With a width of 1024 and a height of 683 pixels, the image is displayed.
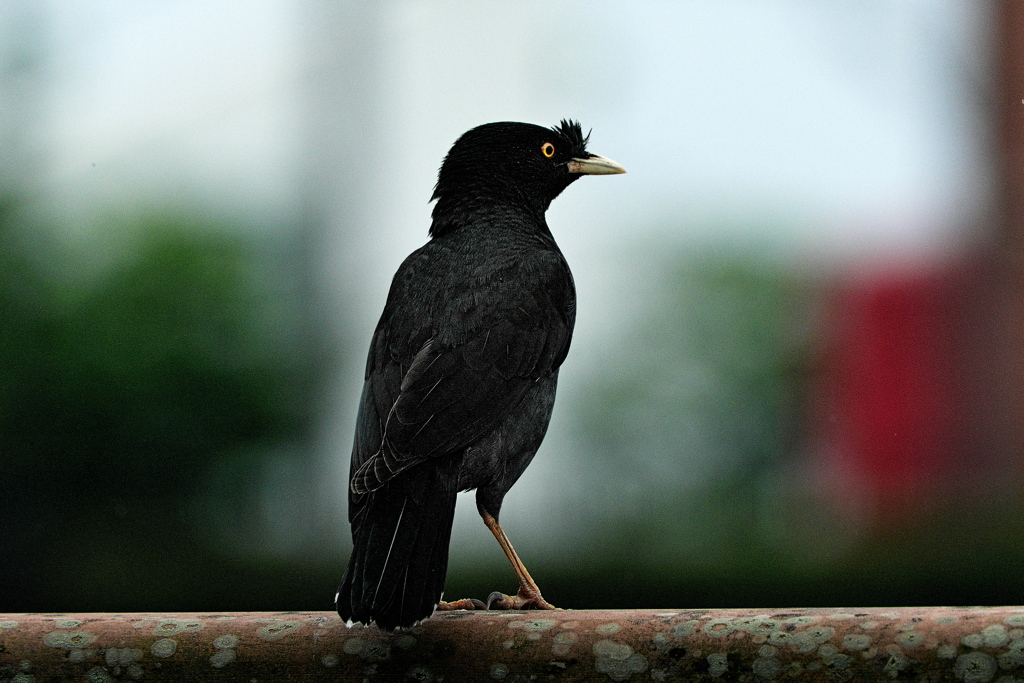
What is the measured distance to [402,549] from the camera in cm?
185

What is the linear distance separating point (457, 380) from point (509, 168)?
846mm

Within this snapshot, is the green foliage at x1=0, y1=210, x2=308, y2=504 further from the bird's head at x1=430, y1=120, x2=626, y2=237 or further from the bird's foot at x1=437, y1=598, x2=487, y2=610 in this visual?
the bird's foot at x1=437, y1=598, x2=487, y2=610

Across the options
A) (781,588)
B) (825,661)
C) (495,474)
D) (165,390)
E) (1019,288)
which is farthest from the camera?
(1019,288)

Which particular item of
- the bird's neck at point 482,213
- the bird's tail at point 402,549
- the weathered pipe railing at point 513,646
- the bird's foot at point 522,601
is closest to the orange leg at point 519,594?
the bird's foot at point 522,601

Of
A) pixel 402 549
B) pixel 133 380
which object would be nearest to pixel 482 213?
pixel 402 549

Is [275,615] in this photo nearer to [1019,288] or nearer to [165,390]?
[165,390]

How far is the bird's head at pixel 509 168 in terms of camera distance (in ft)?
9.12

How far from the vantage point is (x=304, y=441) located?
424cm

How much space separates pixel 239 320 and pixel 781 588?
2.43 metres

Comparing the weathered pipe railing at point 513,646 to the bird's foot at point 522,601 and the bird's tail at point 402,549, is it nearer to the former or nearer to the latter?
the bird's tail at point 402,549

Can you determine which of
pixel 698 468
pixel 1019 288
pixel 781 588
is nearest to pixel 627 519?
pixel 698 468

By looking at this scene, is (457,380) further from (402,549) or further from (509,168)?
(509,168)

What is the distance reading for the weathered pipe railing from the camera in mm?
1621

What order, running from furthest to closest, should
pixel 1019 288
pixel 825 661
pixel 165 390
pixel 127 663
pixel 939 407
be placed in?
pixel 1019 288
pixel 939 407
pixel 165 390
pixel 127 663
pixel 825 661
